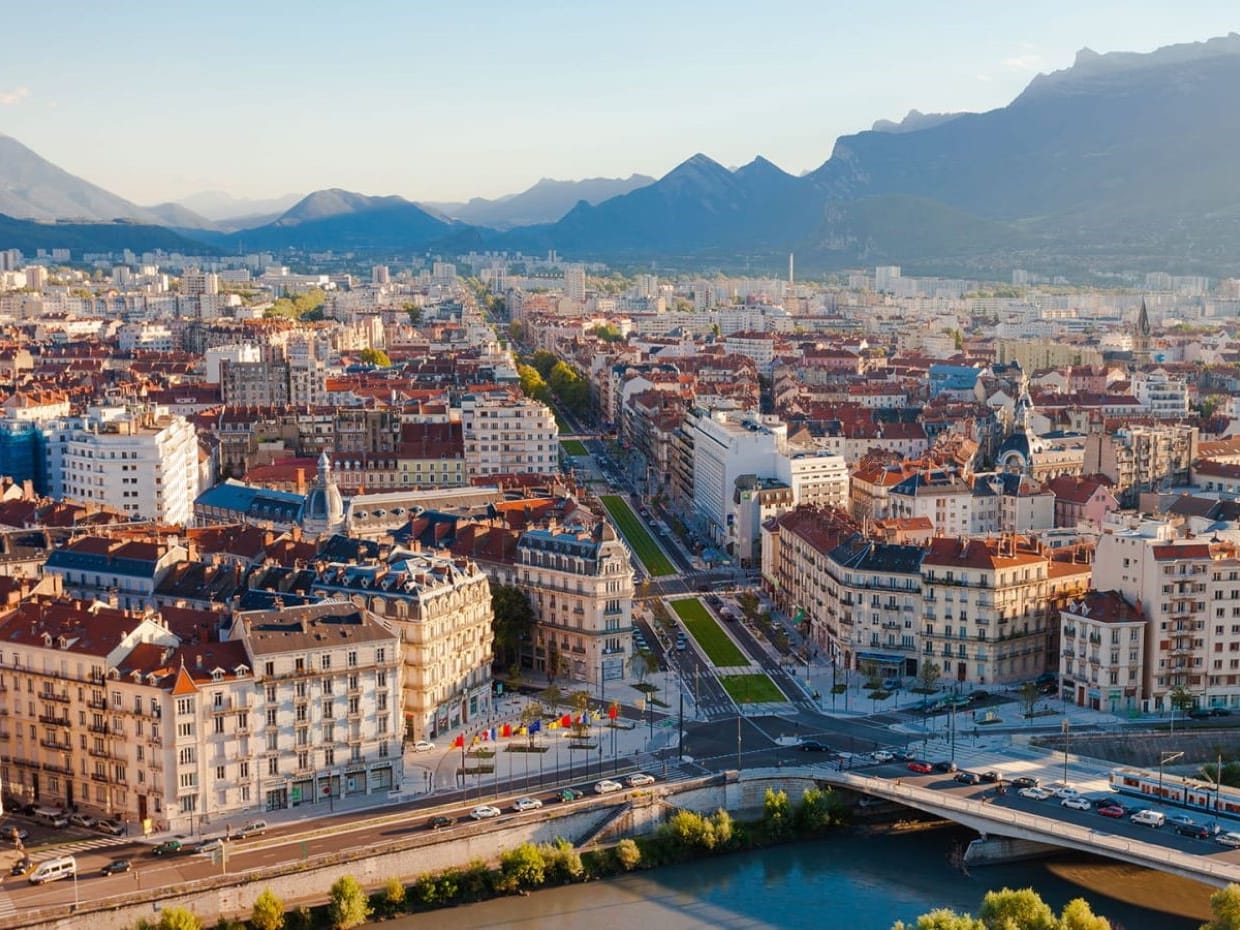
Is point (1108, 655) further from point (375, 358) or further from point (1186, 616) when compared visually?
point (375, 358)

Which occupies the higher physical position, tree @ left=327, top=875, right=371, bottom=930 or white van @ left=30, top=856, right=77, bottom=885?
→ white van @ left=30, top=856, right=77, bottom=885

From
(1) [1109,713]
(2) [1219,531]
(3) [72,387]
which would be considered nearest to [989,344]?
(3) [72,387]

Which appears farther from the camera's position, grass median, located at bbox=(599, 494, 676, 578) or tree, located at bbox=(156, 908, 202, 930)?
grass median, located at bbox=(599, 494, 676, 578)

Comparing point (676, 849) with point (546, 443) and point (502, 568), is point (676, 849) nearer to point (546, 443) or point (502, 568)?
point (502, 568)

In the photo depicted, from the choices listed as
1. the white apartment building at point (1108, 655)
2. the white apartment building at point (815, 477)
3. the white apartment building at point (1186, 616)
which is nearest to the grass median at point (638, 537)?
the white apartment building at point (815, 477)

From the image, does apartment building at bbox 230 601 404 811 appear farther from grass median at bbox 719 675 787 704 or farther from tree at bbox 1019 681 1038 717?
tree at bbox 1019 681 1038 717

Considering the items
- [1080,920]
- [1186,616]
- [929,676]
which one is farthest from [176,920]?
[1186,616]

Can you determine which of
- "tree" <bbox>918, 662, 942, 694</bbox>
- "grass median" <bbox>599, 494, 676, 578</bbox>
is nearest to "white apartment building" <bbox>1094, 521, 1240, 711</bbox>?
"tree" <bbox>918, 662, 942, 694</bbox>
